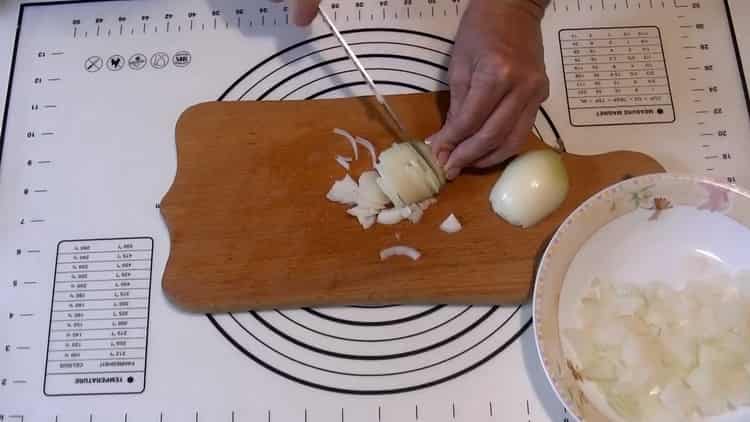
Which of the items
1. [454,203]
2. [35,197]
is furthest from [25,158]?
[454,203]

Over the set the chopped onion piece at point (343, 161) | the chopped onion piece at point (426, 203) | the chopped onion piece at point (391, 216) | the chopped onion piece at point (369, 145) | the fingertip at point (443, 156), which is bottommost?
the chopped onion piece at point (391, 216)

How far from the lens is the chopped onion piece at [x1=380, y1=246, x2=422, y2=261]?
2.93 feet

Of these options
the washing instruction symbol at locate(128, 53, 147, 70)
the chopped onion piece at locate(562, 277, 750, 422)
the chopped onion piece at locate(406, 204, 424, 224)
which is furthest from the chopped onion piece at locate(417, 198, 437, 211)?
the washing instruction symbol at locate(128, 53, 147, 70)

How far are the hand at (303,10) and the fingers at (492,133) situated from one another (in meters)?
0.28

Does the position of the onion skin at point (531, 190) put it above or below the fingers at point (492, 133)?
below

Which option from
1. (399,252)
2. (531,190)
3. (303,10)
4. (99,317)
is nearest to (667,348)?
(531,190)

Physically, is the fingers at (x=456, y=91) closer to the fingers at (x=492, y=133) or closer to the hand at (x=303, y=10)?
the fingers at (x=492, y=133)

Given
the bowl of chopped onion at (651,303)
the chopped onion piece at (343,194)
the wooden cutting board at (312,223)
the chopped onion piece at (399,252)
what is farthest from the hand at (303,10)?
the bowl of chopped onion at (651,303)

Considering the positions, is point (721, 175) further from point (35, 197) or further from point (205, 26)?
point (35, 197)

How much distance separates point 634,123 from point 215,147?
0.64 m

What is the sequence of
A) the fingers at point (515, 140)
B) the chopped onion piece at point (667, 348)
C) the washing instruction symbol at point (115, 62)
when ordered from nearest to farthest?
the chopped onion piece at point (667, 348)
the fingers at point (515, 140)
the washing instruction symbol at point (115, 62)

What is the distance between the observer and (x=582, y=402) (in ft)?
2.57

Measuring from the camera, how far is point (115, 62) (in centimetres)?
105

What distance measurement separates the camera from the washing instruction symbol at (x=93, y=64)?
1.05 metres
